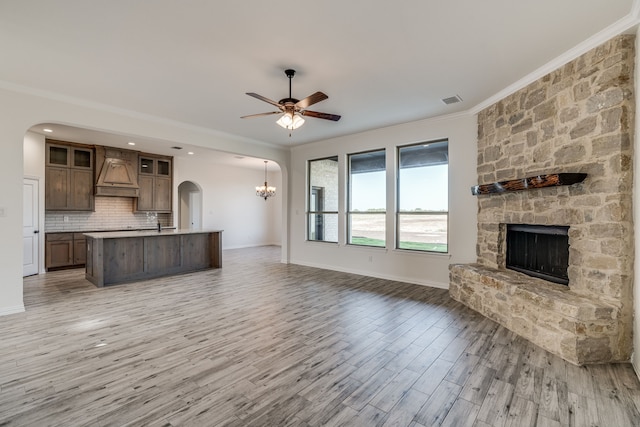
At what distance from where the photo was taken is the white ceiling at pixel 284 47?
2.38 metres

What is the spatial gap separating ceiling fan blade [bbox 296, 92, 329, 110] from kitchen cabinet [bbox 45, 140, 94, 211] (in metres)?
6.46

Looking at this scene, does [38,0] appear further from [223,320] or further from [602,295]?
[602,295]

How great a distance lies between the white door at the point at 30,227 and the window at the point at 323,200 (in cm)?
572

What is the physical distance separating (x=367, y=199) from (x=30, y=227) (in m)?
6.93

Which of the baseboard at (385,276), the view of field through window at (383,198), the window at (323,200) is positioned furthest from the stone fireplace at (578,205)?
the window at (323,200)

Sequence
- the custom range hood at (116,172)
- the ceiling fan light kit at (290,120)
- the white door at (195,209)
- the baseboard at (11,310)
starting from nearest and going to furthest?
the ceiling fan light kit at (290,120)
the baseboard at (11,310)
the custom range hood at (116,172)
the white door at (195,209)

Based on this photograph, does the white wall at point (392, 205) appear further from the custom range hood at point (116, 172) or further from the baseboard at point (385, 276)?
the custom range hood at point (116, 172)

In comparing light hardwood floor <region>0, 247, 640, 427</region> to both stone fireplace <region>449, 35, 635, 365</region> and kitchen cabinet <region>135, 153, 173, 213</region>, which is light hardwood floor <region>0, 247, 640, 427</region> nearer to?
stone fireplace <region>449, 35, 635, 365</region>

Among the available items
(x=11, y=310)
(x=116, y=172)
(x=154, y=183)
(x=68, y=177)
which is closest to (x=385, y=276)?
(x=11, y=310)

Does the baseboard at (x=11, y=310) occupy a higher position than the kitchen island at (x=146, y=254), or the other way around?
the kitchen island at (x=146, y=254)

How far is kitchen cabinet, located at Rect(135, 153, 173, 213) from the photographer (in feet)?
26.2

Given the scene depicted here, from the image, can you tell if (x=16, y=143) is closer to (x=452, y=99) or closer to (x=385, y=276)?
(x=452, y=99)

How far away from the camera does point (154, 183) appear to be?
324 inches

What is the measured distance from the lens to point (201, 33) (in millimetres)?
2688
